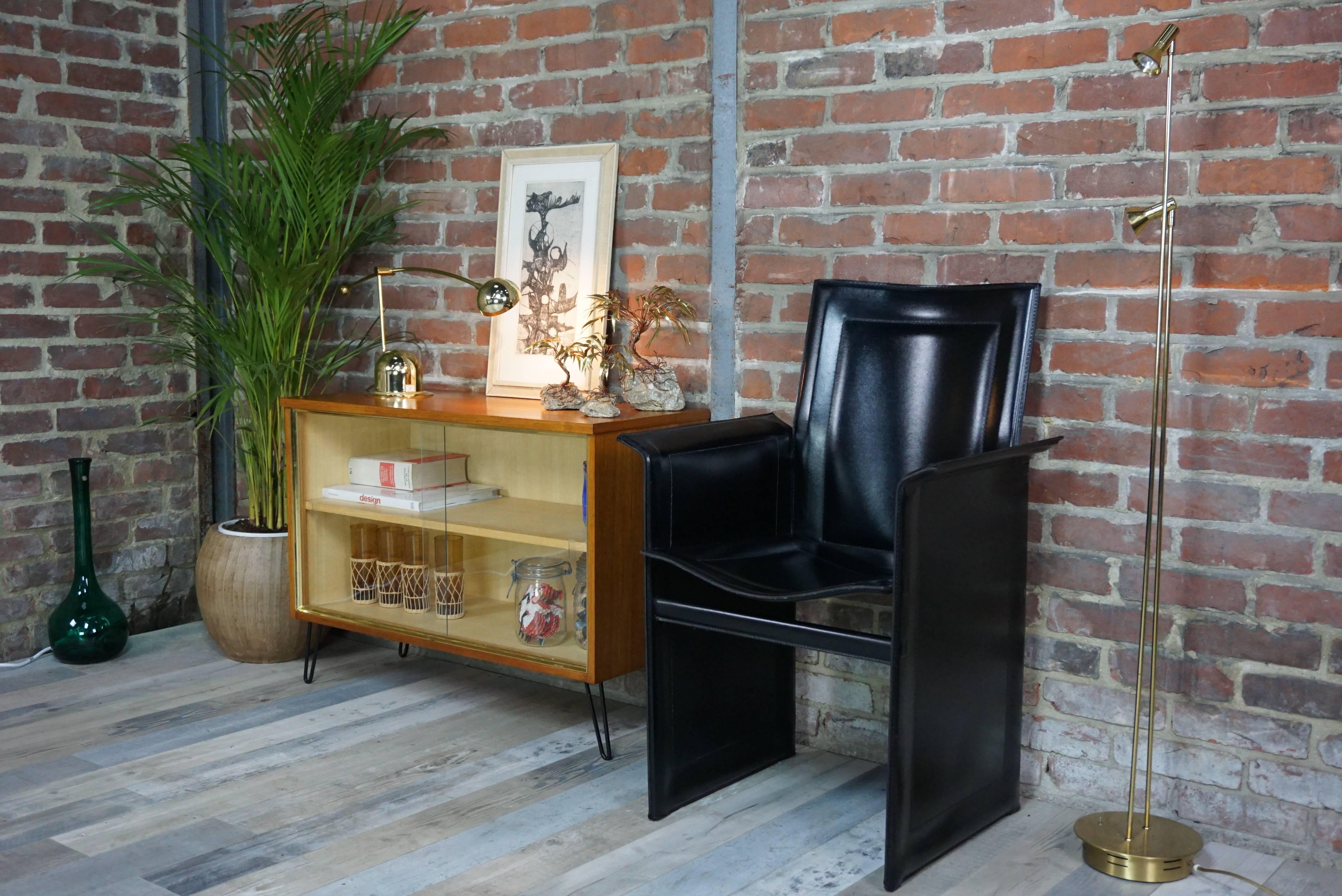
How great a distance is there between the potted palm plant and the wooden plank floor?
0.33 metres

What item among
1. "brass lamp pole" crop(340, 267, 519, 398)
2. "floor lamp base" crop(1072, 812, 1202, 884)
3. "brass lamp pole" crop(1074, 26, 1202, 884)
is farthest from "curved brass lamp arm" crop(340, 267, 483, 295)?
"floor lamp base" crop(1072, 812, 1202, 884)

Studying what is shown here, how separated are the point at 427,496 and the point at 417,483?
46 millimetres

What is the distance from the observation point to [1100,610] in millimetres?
2561

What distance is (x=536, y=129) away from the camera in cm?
338

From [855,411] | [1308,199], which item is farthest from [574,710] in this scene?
[1308,199]

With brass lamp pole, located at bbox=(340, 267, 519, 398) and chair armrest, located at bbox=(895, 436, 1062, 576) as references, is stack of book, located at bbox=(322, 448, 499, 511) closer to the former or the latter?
brass lamp pole, located at bbox=(340, 267, 519, 398)

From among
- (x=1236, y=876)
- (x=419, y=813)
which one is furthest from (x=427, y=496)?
(x=1236, y=876)

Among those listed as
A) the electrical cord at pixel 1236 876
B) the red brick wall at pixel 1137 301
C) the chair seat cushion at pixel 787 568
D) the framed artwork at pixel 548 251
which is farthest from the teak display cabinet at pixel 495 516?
the electrical cord at pixel 1236 876

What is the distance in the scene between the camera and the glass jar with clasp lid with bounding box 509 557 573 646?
9.62 feet

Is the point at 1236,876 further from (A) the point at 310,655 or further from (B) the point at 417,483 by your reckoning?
(A) the point at 310,655

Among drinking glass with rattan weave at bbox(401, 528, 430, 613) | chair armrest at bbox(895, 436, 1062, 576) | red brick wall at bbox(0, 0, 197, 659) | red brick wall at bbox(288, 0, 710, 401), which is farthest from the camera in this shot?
red brick wall at bbox(0, 0, 197, 659)

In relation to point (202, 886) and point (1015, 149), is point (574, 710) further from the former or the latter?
point (1015, 149)

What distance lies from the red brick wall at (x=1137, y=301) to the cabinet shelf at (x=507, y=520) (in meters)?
0.70

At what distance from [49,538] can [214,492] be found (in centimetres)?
58
